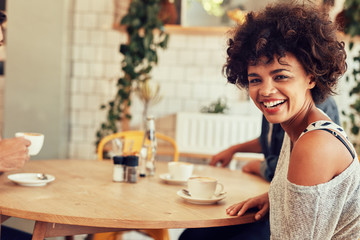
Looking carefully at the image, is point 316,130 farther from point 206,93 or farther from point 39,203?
point 206,93

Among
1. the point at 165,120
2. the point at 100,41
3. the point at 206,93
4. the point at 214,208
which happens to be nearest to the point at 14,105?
the point at 100,41

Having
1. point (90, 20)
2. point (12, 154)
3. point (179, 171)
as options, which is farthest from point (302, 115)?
point (90, 20)

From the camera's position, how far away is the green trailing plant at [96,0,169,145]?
3.75 metres

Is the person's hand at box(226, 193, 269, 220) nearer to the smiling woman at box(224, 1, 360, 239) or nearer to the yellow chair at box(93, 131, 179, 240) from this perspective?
the smiling woman at box(224, 1, 360, 239)

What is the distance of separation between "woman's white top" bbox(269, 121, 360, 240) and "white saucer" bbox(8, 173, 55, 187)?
36.4 inches

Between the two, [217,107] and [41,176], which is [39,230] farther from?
[217,107]

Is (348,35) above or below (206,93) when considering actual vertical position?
Answer: above

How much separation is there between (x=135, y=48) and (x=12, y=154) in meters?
2.28

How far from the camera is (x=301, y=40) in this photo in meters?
1.30

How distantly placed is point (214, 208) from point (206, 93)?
269cm

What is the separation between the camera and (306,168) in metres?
1.12

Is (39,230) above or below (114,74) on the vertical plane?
below

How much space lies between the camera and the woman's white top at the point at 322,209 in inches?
44.6

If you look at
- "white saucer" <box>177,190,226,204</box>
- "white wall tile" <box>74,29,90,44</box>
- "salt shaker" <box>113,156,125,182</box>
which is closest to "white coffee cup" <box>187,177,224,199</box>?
"white saucer" <box>177,190,226,204</box>
